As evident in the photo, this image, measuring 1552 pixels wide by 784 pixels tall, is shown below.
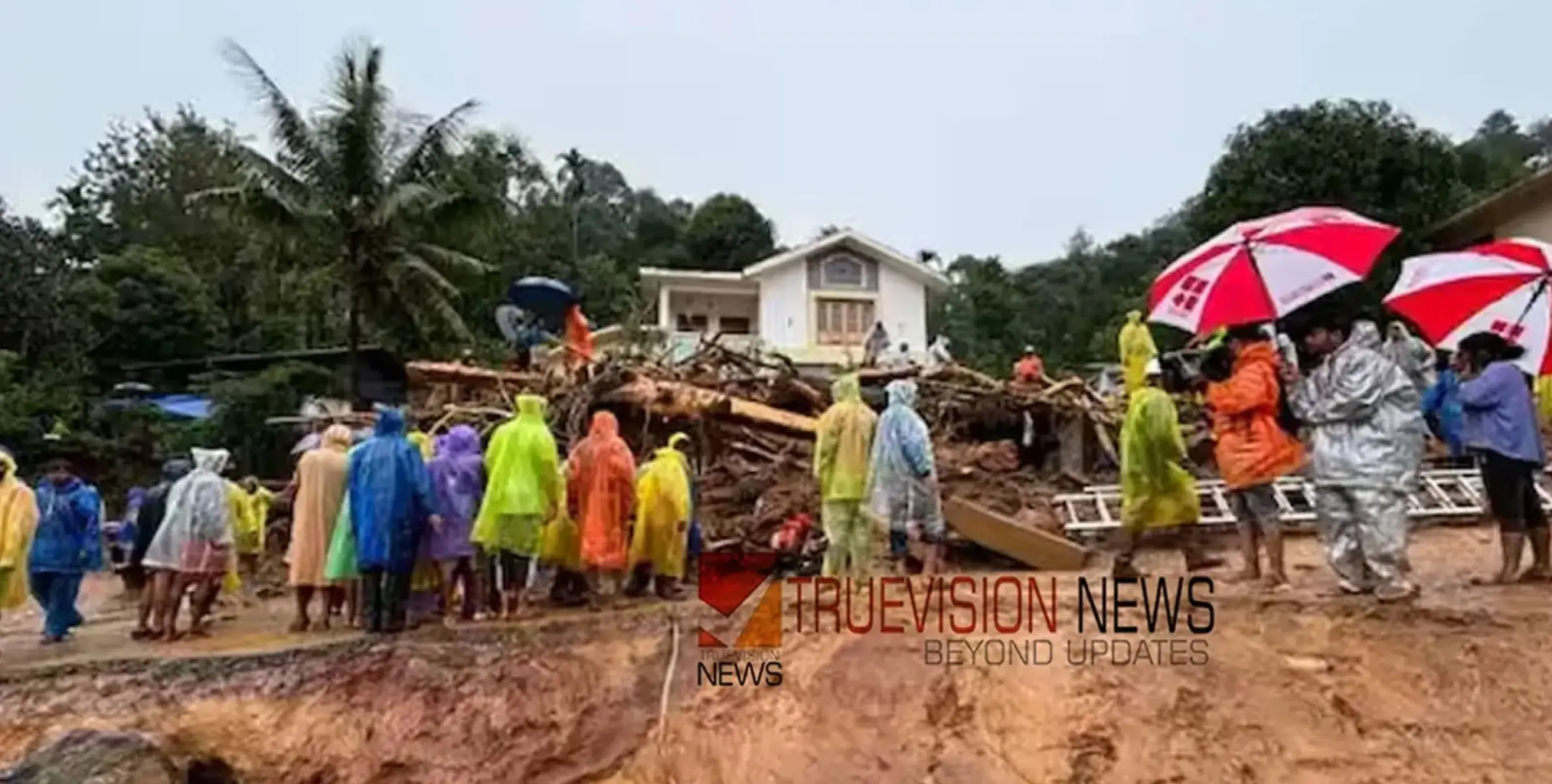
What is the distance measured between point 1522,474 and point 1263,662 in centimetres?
224

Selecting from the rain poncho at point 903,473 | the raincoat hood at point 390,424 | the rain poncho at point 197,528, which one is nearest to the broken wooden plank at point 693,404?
the rain poncho at point 903,473

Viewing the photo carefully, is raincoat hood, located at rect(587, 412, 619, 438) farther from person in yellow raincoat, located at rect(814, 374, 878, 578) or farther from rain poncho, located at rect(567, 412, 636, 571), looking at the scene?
person in yellow raincoat, located at rect(814, 374, 878, 578)

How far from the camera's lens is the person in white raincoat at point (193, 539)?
8.73 meters

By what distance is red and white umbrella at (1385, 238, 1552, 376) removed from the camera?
7.41m

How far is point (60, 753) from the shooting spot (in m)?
7.18

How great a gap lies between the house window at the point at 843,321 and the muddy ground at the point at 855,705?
927 inches

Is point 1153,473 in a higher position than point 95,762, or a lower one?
higher

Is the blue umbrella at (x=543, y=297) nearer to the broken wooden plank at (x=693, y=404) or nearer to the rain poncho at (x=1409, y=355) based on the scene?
the broken wooden plank at (x=693, y=404)

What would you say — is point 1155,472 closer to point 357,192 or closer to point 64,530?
point 64,530

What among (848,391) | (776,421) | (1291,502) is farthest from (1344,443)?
(776,421)

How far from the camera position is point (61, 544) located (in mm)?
9102

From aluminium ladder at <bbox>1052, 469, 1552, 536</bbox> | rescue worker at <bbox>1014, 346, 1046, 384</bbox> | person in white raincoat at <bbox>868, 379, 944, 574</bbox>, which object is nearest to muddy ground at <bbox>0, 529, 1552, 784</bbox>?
person in white raincoat at <bbox>868, 379, 944, 574</bbox>

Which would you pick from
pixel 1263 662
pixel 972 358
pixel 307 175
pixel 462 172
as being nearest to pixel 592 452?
pixel 1263 662

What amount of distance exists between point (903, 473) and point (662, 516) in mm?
1837
